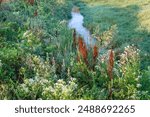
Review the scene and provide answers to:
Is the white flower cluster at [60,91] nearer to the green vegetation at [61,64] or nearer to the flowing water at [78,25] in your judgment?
the green vegetation at [61,64]

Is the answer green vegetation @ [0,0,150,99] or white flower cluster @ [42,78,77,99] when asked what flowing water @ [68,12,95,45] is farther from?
white flower cluster @ [42,78,77,99]

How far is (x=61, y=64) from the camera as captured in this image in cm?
1319

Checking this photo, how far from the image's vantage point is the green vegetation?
11.2 metres

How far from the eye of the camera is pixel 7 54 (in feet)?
41.7

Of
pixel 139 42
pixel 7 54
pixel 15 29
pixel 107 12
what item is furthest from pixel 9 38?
pixel 107 12

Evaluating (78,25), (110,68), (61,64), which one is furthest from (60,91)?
(78,25)

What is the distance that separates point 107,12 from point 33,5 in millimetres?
5736

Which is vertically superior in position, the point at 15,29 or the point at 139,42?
the point at 15,29

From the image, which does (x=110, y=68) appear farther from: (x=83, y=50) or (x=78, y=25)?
(x=78, y=25)

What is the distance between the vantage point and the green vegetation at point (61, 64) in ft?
36.6

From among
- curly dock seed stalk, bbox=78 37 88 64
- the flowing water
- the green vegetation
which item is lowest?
the flowing water

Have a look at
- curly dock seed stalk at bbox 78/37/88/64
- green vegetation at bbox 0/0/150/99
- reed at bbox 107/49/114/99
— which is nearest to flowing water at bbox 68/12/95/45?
green vegetation at bbox 0/0/150/99

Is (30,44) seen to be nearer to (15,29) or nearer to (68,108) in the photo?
(15,29)

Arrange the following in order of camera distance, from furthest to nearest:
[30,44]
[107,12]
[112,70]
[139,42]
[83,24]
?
[107,12], [83,24], [139,42], [30,44], [112,70]
